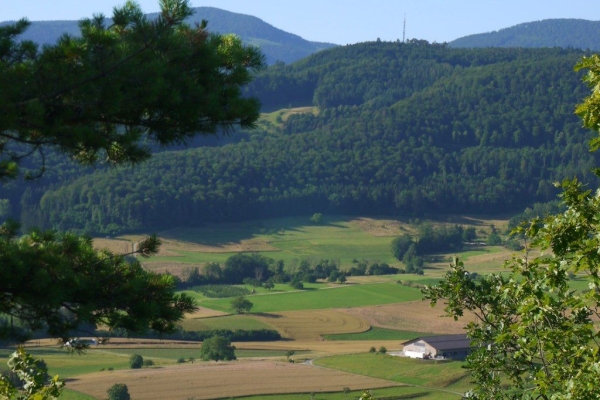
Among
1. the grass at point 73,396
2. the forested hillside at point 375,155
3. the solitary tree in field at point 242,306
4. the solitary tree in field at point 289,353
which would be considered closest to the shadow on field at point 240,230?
the forested hillside at point 375,155

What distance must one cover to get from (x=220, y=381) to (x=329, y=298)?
28096 mm

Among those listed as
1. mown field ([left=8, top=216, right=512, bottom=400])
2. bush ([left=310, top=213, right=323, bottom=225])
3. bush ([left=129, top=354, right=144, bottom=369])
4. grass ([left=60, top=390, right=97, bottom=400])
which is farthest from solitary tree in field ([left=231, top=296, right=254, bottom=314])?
bush ([left=310, top=213, right=323, bottom=225])

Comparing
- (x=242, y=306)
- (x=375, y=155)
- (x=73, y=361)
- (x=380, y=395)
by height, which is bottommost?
(x=242, y=306)

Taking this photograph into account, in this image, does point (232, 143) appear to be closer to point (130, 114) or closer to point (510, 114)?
point (510, 114)

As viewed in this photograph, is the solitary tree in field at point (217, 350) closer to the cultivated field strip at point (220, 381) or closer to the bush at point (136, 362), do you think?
the cultivated field strip at point (220, 381)

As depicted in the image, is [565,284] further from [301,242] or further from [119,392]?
[301,242]

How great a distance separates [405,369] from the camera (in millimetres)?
36875

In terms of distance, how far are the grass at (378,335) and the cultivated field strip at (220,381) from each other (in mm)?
11394

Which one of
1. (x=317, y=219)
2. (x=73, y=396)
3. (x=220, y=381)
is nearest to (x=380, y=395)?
(x=220, y=381)

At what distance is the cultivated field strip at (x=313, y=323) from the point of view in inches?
1955

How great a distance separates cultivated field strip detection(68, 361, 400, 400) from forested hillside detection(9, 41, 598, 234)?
154ft

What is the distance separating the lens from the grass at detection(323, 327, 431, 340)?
159 feet

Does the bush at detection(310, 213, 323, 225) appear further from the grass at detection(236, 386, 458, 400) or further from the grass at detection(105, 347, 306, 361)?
the grass at detection(236, 386, 458, 400)

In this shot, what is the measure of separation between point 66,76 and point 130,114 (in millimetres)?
965
